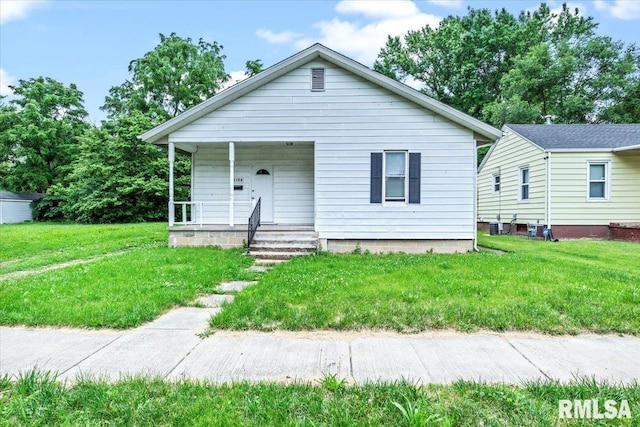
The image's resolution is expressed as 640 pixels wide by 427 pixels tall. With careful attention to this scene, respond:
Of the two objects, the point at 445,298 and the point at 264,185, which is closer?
the point at 445,298

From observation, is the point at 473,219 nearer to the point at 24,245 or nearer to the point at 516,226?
the point at 516,226

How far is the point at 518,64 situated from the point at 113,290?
25116 millimetres

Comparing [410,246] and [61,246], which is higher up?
[410,246]

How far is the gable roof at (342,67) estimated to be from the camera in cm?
901

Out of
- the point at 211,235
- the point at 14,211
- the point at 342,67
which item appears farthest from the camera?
the point at 14,211

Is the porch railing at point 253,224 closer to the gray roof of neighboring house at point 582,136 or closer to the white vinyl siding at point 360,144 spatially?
the white vinyl siding at point 360,144

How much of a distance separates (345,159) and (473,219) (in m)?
3.79

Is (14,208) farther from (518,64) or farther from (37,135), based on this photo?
(518,64)

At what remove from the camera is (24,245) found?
1136 cm

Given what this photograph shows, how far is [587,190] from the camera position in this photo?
1225cm

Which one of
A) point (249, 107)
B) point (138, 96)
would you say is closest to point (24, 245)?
point (249, 107)

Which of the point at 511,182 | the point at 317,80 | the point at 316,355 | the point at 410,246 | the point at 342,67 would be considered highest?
the point at 342,67

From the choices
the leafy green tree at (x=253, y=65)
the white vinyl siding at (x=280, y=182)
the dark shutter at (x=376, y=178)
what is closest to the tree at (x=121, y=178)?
the leafy green tree at (x=253, y=65)

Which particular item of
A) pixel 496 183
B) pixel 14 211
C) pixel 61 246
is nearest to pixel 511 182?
pixel 496 183
